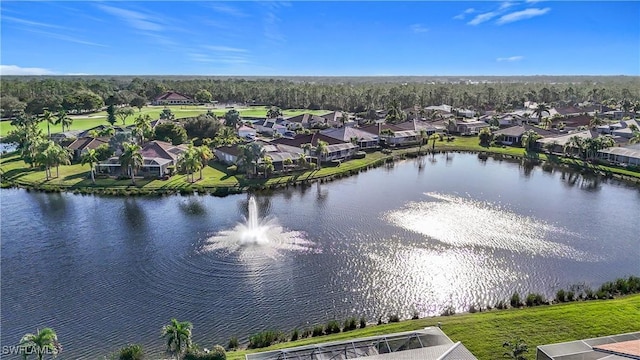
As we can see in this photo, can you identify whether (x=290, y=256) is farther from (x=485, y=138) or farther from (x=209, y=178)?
(x=485, y=138)

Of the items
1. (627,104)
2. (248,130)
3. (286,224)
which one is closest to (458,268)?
(286,224)

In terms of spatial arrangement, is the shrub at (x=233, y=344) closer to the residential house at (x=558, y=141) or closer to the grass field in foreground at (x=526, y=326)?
the grass field in foreground at (x=526, y=326)

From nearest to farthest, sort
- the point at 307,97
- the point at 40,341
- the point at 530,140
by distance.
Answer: the point at 40,341, the point at 530,140, the point at 307,97

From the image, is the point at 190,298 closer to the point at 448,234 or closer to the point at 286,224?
the point at 286,224

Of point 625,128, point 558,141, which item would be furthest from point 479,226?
point 625,128

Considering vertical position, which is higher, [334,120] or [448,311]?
[334,120]

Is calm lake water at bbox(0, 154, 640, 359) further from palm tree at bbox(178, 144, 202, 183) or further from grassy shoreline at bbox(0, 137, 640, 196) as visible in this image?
palm tree at bbox(178, 144, 202, 183)
